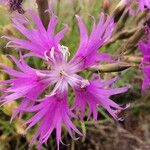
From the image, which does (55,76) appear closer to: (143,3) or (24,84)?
(24,84)

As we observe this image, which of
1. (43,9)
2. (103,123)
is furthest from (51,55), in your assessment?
(103,123)

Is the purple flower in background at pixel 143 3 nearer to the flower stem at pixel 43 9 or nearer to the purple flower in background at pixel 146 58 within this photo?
the purple flower in background at pixel 146 58

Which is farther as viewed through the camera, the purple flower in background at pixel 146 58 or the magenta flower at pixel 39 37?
the purple flower in background at pixel 146 58

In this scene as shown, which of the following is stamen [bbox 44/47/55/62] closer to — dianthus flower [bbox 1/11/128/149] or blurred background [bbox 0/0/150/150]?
dianthus flower [bbox 1/11/128/149]

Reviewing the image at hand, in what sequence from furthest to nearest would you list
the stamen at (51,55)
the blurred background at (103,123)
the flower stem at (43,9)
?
1. the blurred background at (103,123)
2. the flower stem at (43,9)
3. the stamen at (51,55)

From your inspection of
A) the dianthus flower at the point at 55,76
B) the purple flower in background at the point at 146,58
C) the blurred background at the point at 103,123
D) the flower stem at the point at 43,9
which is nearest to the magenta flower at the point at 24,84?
the dianthus flower at the point at 55,76

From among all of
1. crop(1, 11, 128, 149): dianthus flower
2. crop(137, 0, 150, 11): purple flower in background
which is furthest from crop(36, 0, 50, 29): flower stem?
crop(137, 0, 150, 11): purple flower in background

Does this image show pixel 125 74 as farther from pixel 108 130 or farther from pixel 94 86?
pixel 94 86

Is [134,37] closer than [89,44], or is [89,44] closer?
[89,44]

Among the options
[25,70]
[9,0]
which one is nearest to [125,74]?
[9,0]
